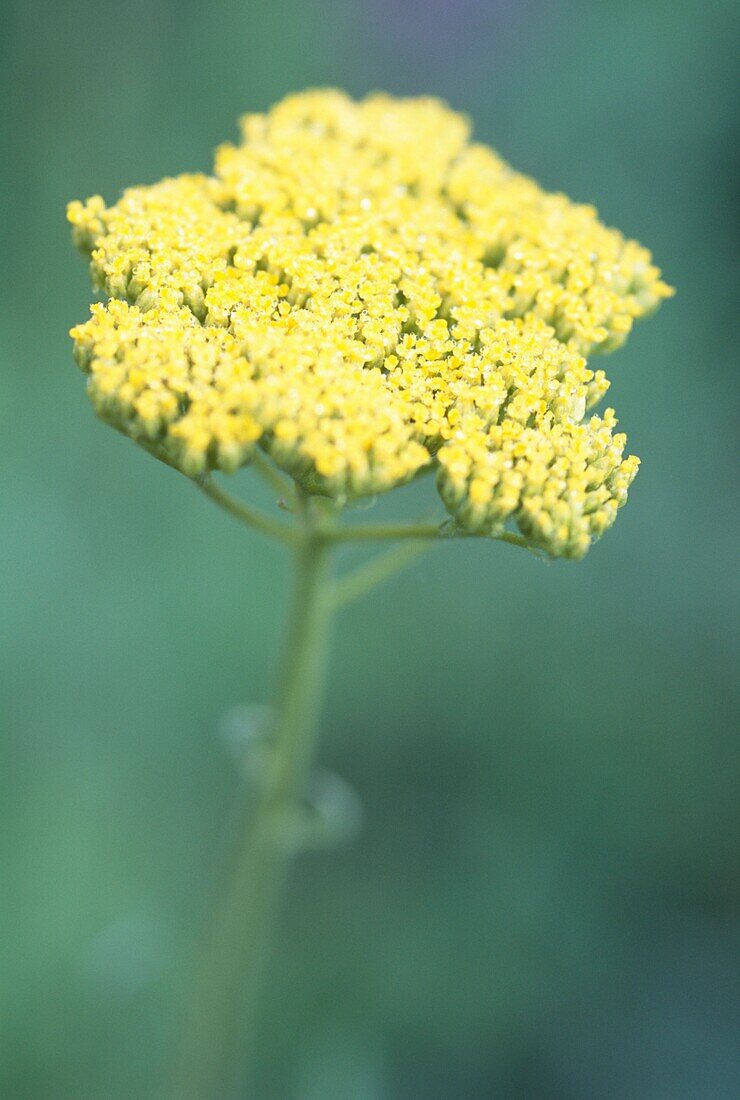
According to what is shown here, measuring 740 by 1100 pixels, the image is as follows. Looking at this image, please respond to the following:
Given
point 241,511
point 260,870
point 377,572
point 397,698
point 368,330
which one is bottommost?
point 260,870

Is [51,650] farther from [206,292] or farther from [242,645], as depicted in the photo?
[206,292]

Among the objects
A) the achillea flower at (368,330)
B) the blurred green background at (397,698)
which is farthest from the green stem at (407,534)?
the blurred green background at (397,698)

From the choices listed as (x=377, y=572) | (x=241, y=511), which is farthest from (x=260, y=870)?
(x=241, y=511)

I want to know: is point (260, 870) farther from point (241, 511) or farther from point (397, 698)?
point (397, 698)

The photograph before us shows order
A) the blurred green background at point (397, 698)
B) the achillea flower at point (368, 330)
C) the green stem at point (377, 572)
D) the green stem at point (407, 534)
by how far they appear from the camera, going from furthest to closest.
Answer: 1. the blurred green background at point (397, 698)
2. the green stem at point (377, 572)
3. the green stem at point (407, 534)
4. the achillea flower at point (368, 330)

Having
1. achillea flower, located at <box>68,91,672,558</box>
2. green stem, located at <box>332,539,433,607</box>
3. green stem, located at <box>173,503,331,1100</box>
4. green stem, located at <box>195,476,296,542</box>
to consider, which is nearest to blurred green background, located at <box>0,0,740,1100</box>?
green stem, located at <box>173,503,331,1100</box>

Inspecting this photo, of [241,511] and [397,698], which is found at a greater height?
[241,511]

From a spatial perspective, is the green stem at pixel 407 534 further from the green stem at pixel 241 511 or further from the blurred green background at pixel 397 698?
the blurred green background at pixel 397 698
